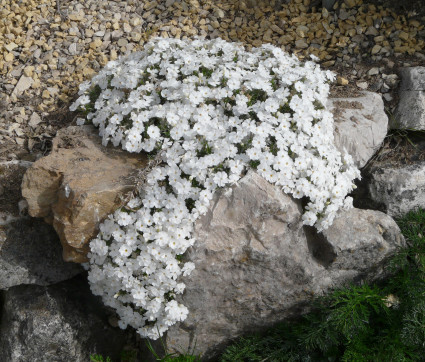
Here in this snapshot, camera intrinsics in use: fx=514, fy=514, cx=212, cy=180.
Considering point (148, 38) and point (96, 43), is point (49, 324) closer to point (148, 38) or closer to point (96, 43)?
point (96, 43)

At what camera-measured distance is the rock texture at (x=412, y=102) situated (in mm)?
4977

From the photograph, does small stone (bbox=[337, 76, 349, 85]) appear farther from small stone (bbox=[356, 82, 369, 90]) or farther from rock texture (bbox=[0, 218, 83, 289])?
rock texture (bbox=[0, 218, 83, 289])

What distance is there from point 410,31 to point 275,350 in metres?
3.71

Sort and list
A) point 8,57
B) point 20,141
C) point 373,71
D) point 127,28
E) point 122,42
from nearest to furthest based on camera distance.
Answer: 1. point 20,141
2. point 373,71
3. point 8,57
4. point 122,42
5. point 127,28

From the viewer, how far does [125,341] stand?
4965 millimetres

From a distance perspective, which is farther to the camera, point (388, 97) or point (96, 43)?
point (96, 43)

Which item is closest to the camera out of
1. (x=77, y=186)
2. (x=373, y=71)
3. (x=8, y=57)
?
(x=77, y=186)

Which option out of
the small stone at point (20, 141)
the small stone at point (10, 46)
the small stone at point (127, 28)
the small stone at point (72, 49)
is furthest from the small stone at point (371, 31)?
the small stone at point (10, 46)

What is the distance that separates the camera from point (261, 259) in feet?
13.1

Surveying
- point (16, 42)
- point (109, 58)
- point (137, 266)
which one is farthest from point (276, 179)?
point (16, 42)

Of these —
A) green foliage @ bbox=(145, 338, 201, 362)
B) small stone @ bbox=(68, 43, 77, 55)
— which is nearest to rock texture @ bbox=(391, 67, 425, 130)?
green foliage @ bbox=(145, 338, 201, 362)

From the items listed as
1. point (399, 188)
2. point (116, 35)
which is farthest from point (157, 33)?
point (399, 188)

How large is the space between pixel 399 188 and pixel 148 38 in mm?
3245

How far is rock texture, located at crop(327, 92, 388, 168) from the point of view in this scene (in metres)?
4.68
